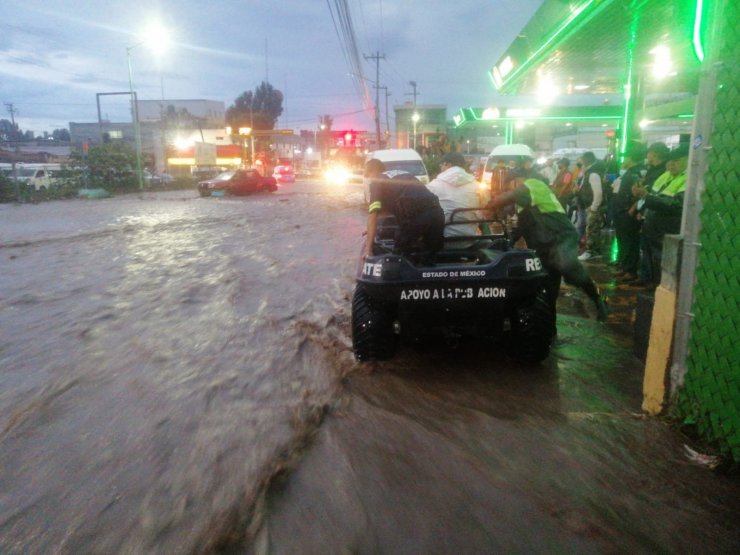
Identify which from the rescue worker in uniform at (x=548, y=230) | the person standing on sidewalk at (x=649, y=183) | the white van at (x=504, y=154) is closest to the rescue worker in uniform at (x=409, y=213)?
the rescue worker in uniform at (x=548, y=230)

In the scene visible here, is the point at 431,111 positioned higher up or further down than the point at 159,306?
higher up

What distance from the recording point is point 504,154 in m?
17.0

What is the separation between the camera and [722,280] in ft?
10.7

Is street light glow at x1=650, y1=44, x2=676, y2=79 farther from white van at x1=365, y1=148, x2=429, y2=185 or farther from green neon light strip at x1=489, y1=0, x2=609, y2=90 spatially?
white van at x1=365, y1=148, x2=429, y2=185

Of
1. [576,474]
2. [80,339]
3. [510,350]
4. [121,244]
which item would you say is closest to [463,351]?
[510,350]

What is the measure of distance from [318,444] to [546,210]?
3.48 metres

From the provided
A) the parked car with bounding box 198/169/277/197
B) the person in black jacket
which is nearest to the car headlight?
the parked car with bounding box 198/169/277/197

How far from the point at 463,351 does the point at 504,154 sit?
12716mm

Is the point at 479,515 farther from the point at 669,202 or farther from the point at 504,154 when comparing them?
the point at 504,154

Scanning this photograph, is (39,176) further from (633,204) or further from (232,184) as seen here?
(633,204)

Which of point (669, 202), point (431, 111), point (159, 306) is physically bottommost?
point (159, 306)

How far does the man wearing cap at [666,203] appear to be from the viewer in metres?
6.29

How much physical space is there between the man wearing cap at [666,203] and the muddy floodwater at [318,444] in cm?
122

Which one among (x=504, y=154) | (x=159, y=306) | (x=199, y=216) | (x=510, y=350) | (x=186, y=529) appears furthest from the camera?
(x=199, y=216)
